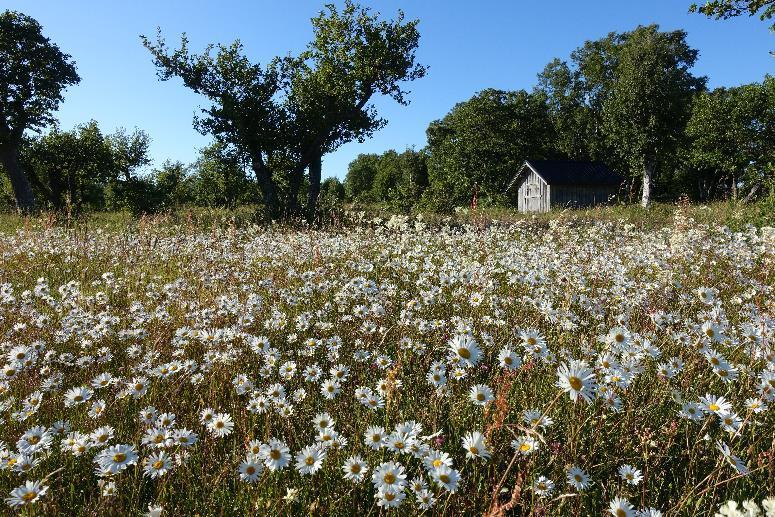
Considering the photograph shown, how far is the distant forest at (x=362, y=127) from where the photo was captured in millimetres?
23781

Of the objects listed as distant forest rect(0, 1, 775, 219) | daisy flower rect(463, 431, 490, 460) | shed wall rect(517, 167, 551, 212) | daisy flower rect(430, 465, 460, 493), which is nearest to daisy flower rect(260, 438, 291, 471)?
daisy flower rect(430, 465, 460, 493)

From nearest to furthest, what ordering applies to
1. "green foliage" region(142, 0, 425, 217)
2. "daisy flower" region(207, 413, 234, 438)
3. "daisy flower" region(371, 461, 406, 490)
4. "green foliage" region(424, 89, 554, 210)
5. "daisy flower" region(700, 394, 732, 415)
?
1. "daisy flower" region(371, 461, 406, 490)
2. "daisy flower" region(700, 394, 732, 415)
3. "daisy flower" region(207, 413, 234, 438)
4. "green foliage" region(142, 0, 425, 217)
5. "green foliage" region(424, 89, 554, 210)

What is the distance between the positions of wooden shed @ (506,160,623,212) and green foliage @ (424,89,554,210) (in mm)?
5494

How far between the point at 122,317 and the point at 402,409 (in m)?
3.30

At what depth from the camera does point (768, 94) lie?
3125 centimetres

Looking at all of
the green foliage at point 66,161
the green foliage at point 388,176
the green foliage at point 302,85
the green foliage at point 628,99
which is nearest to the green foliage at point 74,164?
the green foliage at point 66,161

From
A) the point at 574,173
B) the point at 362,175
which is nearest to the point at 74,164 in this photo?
the point at 574,173

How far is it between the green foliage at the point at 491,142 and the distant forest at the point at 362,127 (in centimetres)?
16

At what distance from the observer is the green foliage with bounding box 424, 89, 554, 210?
50.2m

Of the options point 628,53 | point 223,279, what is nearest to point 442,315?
point 223,279

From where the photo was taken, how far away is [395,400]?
2.37m

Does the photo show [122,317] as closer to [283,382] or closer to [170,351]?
[170,351]

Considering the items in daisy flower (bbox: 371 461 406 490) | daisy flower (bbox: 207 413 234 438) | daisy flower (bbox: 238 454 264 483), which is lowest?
daisy flower (bbox: 207 413 234 438)

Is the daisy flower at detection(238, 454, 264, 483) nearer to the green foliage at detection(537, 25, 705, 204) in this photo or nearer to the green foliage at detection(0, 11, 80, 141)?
the green foliage at detection(0, 11, 80, 141)
